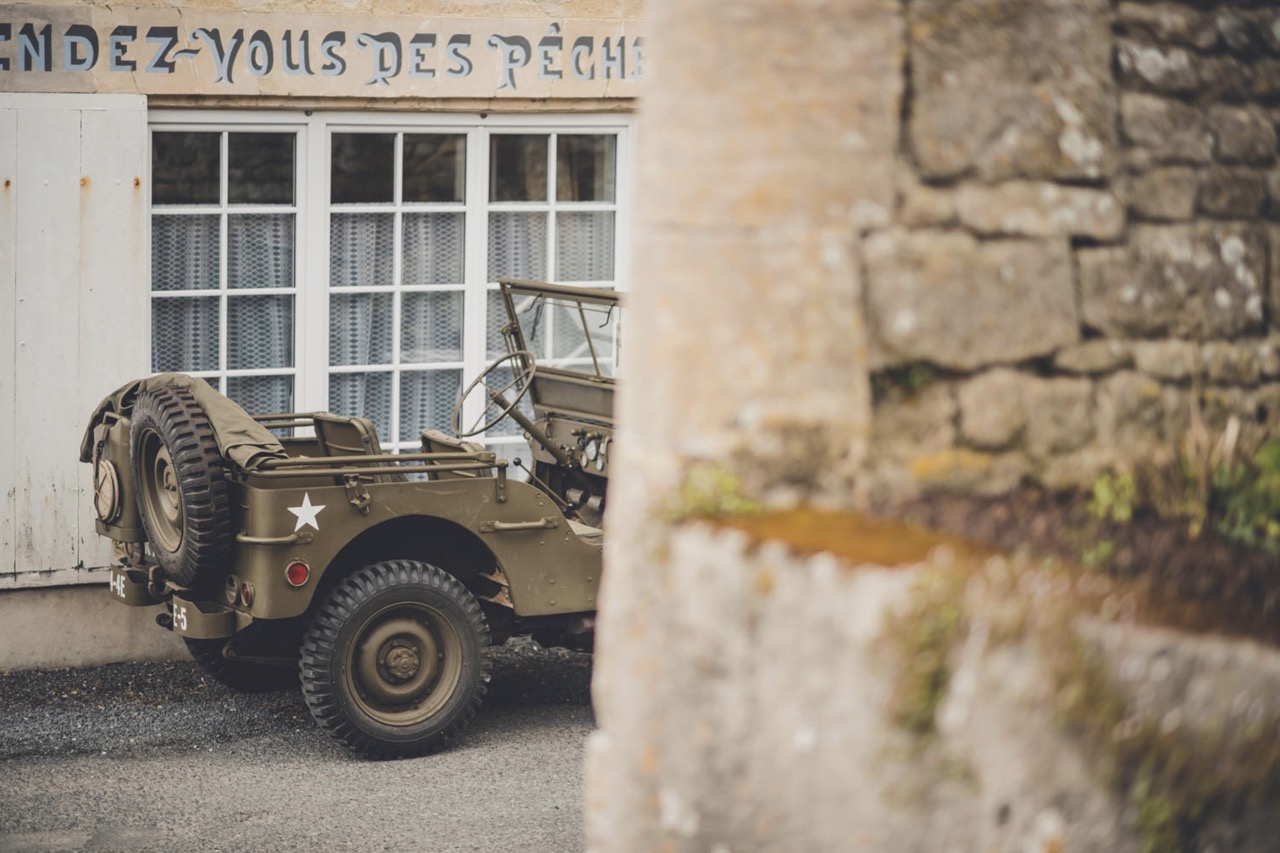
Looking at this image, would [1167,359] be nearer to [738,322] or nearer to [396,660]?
[738,322]

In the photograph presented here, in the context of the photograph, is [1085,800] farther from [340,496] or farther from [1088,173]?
[340,496]

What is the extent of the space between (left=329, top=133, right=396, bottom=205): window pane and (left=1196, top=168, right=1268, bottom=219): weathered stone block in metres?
6.09

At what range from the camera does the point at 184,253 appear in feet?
26.3

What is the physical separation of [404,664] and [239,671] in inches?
46.8

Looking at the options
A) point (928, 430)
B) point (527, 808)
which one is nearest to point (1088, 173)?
point (928, 430)

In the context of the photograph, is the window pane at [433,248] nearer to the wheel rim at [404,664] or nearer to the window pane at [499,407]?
the window pane at [499,407]

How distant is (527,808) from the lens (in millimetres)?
6043

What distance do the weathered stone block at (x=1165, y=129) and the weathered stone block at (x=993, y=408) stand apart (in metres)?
0.46

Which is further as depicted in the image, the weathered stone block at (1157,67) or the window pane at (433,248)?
the window pane at (433,248)

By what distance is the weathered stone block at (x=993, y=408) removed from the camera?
8.21ft

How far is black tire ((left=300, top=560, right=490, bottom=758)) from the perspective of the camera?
21.0 feet

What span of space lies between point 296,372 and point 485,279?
44.2 inches

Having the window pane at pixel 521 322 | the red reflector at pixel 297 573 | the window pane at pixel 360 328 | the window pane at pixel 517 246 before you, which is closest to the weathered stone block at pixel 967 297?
the red reflector at pixel 297 573

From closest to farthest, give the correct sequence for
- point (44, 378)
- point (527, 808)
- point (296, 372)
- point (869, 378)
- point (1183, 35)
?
1. point (869, 378)
2. point (1183, 35)
3. point (527, 808)
4. point (44, 378)
5. point (296, 372)
